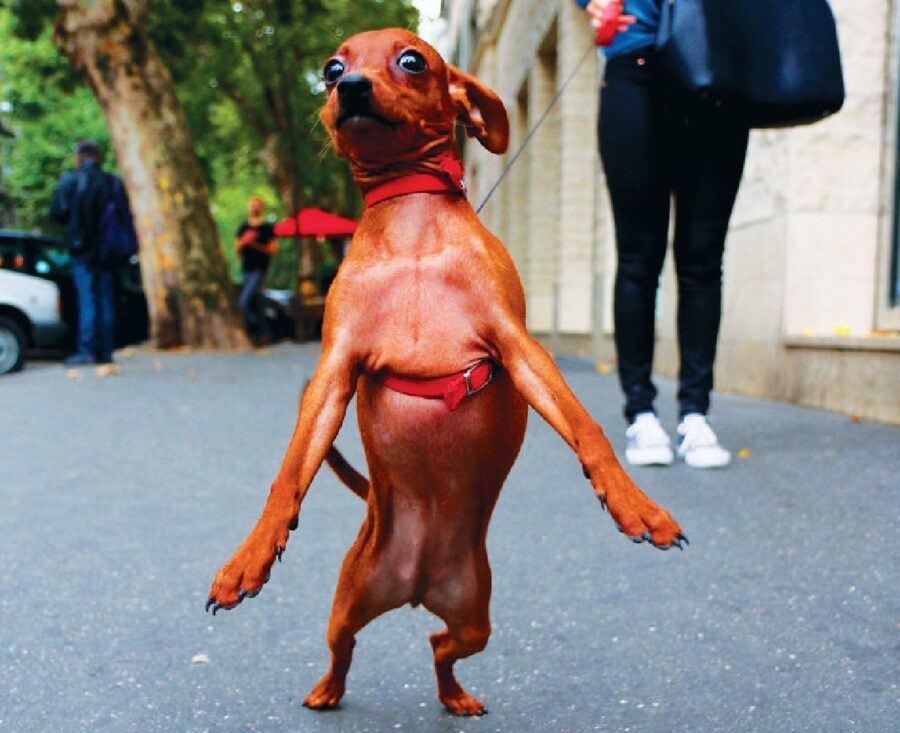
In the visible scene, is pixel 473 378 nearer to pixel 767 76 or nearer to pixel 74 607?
pixel 74 607

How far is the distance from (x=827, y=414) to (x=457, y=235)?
4.27 meters

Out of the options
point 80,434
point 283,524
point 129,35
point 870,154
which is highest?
point 129,35

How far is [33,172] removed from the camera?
32125 mm

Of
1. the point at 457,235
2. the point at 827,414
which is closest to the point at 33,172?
the point at 827,414

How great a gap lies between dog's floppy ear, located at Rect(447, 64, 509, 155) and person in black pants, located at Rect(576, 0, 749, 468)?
6.39ft

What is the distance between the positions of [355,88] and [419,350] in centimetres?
39

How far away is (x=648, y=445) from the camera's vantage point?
12.2ft

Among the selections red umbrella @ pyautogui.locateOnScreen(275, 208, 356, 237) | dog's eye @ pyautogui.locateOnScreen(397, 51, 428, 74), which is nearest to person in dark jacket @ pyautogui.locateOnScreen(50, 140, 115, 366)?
red umbrella @ pyautogui.locateOnScreen(275, 208, 356, 237)

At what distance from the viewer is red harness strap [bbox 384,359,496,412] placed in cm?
140

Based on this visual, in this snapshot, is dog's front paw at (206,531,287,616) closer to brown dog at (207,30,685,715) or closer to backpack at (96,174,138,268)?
brown dog at (207,30,685,715)

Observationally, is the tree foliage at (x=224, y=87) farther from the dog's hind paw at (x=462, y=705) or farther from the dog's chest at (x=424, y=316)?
the dog's chest at (x=424, y=316)

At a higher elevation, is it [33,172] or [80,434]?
[33,172]

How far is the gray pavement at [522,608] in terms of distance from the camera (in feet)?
6.20

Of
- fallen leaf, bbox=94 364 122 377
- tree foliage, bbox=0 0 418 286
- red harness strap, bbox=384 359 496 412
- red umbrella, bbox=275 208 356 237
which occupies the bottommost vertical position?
fallen leaf, bbox=94 364 122 377
